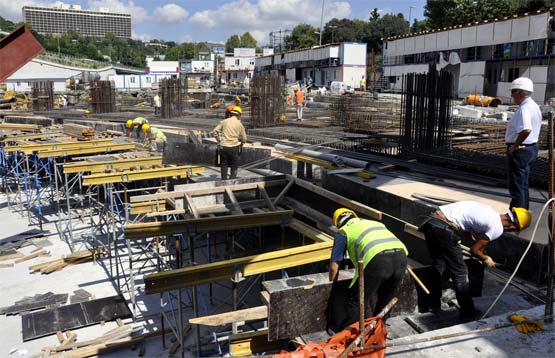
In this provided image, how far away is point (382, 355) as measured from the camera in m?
4.00

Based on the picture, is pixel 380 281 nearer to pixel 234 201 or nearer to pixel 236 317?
pixel 236 317

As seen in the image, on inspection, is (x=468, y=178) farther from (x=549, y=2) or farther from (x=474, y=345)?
(x=549, y=2)

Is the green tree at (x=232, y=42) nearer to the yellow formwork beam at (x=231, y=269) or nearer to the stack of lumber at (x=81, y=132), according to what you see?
the stack of lumber at (x=81, y=132)

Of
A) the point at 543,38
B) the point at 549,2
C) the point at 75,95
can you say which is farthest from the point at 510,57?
the point at 75,95

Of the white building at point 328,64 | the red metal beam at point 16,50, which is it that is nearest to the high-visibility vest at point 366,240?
the red metal beam at point 16,50

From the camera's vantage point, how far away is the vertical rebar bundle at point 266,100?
20906 mm

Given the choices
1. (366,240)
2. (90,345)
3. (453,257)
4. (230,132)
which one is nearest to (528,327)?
(453,257)

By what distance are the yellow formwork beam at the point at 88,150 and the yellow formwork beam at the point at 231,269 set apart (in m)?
10.1

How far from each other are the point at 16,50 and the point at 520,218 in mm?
8153

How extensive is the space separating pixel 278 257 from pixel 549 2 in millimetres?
52270

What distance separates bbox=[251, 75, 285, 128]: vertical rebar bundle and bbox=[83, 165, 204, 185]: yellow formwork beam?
9.15 metres

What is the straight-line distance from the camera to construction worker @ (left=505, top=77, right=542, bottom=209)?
5902 millimetres

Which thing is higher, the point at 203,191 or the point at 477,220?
the point at 477,220

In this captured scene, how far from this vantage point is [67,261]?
12008 mm
